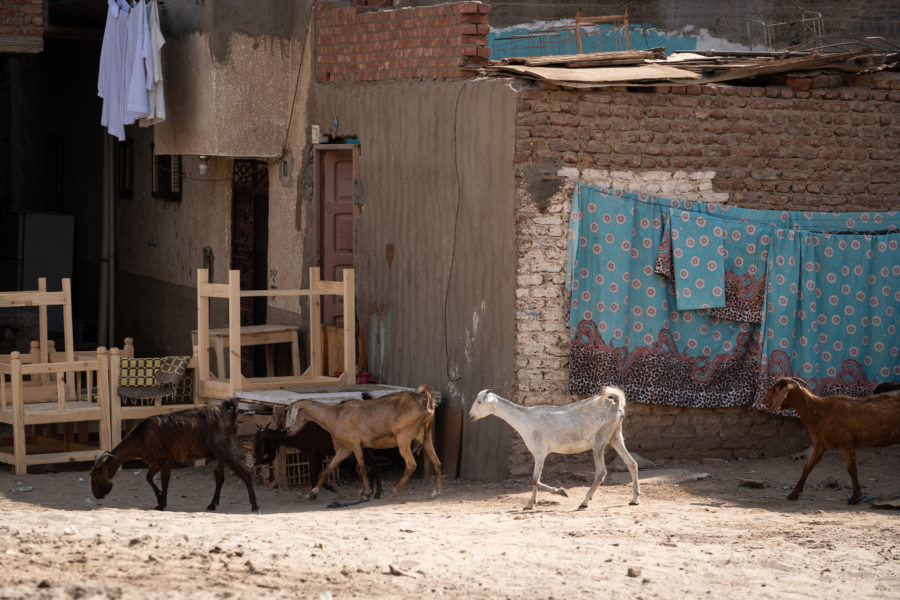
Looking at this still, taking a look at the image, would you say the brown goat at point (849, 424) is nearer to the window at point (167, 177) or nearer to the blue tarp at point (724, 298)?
the blue tarp at point (724, 298)

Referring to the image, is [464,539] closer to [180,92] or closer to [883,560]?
[883,560]

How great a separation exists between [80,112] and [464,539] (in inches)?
580

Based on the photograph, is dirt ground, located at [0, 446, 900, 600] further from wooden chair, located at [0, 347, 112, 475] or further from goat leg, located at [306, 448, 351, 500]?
wooden chair, located at [0, 347, 112, 475]

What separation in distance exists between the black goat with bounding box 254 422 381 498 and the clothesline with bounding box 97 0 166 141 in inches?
173

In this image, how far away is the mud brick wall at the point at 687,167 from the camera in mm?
10383

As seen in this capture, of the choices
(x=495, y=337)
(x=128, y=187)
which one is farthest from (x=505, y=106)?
(x=128, y=187)

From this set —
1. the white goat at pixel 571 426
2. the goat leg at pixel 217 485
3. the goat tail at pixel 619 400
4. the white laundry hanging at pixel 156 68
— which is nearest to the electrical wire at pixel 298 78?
the white laundry hanging at pixel 156 68

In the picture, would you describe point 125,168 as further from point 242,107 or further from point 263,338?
point 263,338

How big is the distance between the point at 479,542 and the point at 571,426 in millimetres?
1688

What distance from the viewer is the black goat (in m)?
10.8

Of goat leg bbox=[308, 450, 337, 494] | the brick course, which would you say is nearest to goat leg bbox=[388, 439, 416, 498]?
goat leg bbox=[308, 450, 337, 494]

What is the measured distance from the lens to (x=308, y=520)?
919 centimetres

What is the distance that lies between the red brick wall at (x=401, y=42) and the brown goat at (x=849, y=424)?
13.1 ft

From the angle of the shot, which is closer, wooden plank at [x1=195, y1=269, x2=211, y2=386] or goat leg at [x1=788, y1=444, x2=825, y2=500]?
goat leg at [x1=788, y1=444, x2=825, y2=500]
